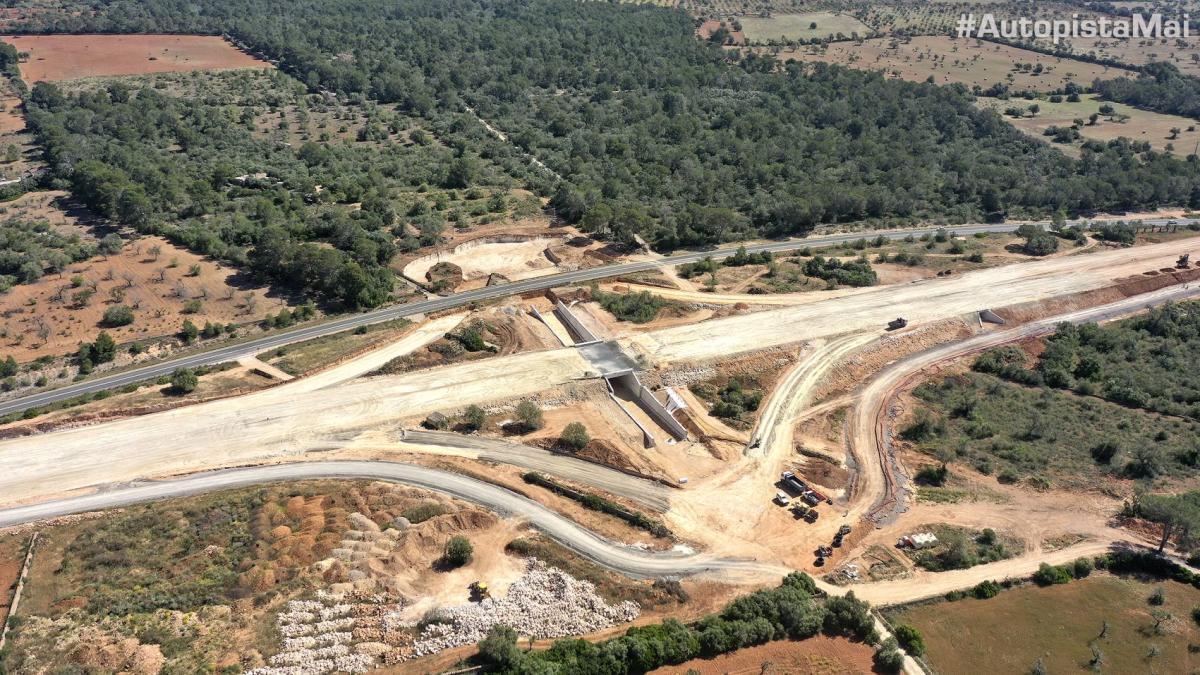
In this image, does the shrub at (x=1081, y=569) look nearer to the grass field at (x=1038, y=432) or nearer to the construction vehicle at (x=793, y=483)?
the grass field at (x=1038, y=432)

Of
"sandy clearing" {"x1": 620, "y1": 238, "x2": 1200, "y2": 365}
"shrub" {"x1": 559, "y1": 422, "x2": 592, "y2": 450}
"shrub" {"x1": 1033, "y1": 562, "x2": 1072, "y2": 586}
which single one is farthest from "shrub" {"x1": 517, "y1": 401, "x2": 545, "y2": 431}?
"shrub" {"x1": 1033, "y1": 562, "x2": 1072, "y2": 586}

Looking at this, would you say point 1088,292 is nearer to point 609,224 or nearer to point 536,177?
point 609,224

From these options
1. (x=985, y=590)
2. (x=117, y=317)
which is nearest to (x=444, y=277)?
(x=117, y=317)

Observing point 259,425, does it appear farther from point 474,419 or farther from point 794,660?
point 794,660

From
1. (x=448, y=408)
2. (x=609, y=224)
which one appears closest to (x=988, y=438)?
(x=448, y=408)

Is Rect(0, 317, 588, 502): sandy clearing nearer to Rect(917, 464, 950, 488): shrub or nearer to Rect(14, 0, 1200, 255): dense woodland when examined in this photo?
Rect(917, 464, 950, 488): shrub

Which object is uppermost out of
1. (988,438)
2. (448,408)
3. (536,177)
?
(536,177)
